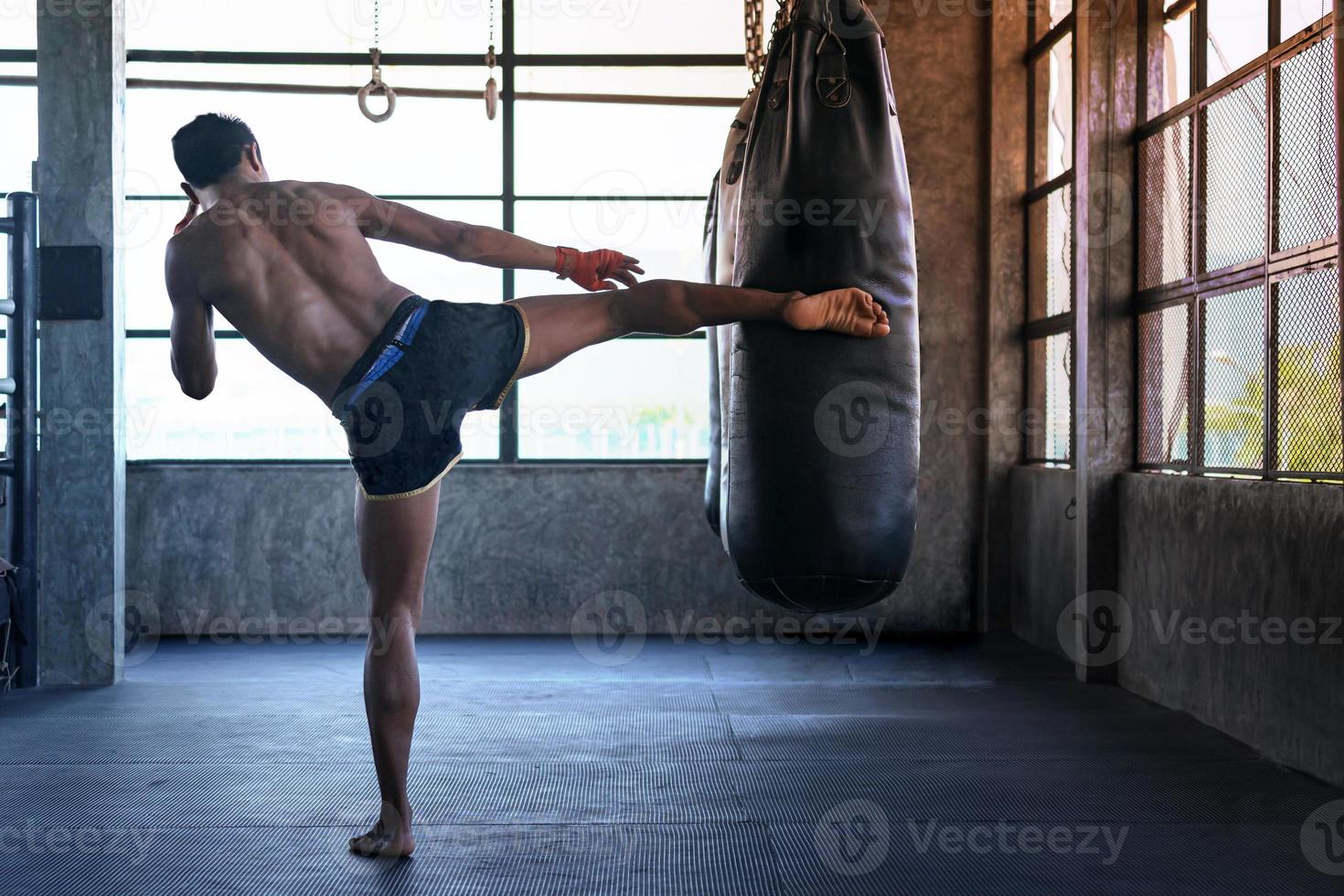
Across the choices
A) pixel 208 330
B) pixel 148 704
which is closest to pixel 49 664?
pixel 148 704

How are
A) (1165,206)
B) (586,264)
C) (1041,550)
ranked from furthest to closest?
(1041,550)
(1165,206)
(586,264)

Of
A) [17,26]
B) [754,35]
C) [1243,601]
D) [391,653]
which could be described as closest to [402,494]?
[391,653]

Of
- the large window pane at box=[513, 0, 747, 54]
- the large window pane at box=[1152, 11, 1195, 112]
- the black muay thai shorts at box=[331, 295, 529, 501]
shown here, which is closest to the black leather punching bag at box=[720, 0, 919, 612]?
the black muay thai shorts at box=[331, 295, 529, 501]

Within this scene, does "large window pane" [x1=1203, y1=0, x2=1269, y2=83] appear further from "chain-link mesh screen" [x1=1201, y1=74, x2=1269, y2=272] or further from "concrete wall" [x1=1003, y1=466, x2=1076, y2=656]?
"concrete wall" [x1=1003, y1=466, x2=1076, y2=656]

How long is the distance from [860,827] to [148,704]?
2602mm

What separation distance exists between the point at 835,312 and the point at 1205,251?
214 centimetres

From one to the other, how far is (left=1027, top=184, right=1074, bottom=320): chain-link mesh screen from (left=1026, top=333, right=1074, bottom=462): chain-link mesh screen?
16cm

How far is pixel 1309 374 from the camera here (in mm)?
3203

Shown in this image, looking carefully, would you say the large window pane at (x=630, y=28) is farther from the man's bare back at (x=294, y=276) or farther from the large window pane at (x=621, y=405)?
the man's bare back at (x=294, y=276)

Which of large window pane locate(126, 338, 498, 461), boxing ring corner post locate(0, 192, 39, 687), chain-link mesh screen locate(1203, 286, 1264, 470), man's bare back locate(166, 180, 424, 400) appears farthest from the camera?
large window pane locate(126, 338, 498, 461)

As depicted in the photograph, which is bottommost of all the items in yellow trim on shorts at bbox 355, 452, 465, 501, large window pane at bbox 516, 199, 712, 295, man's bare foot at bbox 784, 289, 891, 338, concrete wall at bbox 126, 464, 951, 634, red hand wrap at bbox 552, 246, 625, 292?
concrete wall at bbox 126, 464, 951, 634

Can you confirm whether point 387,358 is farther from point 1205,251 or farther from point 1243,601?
point 1205,251

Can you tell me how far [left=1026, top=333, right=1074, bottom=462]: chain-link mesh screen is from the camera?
5.08 metres

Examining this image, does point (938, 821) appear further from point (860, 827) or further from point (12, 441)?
point (12, 441)
